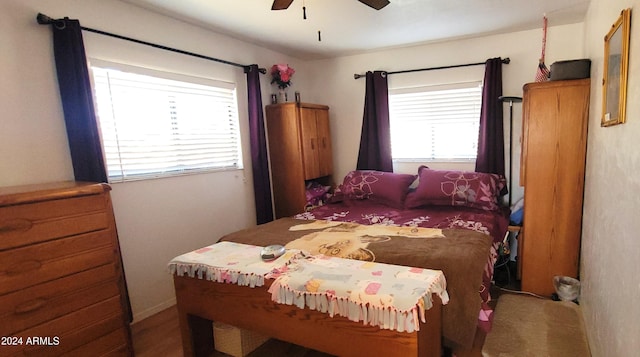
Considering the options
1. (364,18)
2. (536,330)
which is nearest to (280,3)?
(364,18)

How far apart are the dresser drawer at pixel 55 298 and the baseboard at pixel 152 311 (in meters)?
0.74

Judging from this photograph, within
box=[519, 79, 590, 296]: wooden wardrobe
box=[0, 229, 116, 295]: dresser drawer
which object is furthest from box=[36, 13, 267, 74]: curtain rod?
box=[519, 79, 590, 296]: wooden wardrobe

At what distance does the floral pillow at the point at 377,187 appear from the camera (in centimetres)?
320

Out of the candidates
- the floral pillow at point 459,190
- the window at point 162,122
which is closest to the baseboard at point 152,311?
the window at point 162,122

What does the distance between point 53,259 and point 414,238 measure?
6.40 ft

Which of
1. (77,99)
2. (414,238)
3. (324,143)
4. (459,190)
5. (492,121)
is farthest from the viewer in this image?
(324,143)

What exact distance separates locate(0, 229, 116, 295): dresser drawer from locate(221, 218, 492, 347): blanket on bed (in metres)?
0.74

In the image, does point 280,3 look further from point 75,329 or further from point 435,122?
point 435,122

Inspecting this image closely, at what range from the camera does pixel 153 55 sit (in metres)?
2.50

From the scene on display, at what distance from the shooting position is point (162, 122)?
259 centimetres

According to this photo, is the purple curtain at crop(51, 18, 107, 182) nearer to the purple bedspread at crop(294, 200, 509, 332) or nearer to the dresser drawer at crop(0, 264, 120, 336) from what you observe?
the dresser drawer at crop(0, 264, 120, 336)

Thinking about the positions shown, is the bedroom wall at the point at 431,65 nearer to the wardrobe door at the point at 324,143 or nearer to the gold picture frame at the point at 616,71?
the wardrobe door at the point at 324,143

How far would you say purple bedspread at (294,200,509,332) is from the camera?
248 cm

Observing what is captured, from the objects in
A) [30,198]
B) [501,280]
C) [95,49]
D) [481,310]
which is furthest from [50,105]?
[501,280]
